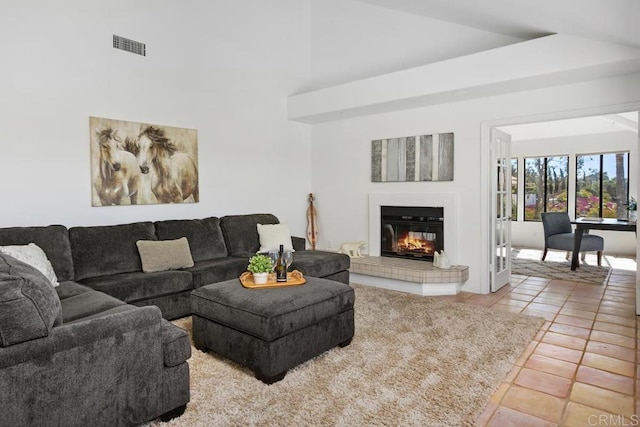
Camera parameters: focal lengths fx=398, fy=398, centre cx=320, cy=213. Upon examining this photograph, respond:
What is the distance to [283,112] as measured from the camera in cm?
569

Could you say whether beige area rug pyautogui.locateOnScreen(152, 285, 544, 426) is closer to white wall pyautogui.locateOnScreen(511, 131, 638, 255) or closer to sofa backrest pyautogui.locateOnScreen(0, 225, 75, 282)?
sofa backrest pyautogui.locateOnScreen(0, 225, 75, 282)

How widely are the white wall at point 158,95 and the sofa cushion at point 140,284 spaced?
0.87m

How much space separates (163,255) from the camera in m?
3.72

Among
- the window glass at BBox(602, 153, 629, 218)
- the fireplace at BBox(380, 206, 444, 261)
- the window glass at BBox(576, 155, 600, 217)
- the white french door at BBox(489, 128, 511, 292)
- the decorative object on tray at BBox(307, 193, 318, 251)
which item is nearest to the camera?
the white french door at BBox(489, 128, 511, 292)

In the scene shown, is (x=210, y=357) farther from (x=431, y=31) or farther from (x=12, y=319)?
(x=431, y=31)

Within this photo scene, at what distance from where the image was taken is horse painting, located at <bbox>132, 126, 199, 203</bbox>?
422 centimetres

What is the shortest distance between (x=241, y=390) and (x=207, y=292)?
735 mm

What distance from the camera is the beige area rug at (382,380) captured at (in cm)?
204

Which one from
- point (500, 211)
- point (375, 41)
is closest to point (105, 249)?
point (375, 41)

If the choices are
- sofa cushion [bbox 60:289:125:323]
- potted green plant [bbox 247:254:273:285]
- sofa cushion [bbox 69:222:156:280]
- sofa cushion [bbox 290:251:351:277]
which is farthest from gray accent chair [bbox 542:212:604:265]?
sofa cushion [bbox 60:289:125:323]

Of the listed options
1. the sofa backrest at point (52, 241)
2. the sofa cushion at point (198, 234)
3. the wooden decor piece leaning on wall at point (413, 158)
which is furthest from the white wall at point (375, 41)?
the sofa backrest at point (52, 241)

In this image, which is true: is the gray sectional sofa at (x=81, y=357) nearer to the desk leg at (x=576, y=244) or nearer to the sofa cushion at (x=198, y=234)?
the sofa cushion at (x=198, y=234)

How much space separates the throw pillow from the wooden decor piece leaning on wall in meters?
2.70

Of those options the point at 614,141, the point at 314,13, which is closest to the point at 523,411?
the point at 314,13
